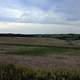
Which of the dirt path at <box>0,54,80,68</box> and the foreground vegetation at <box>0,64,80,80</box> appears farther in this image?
the dirt path at <box>0,54,80,68</box>

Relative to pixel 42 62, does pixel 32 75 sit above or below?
above

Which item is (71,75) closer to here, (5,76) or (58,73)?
(58,73)

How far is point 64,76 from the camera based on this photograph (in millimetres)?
16391

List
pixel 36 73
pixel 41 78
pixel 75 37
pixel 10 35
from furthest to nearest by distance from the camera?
pixel 10 35 → pixel 75 37 → pixel 36 73 → pixel 41 78

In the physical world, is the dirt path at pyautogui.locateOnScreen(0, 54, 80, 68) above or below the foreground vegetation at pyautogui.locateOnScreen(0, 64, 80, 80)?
below

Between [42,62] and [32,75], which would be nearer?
[32,75]

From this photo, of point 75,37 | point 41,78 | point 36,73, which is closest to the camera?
Answer: point 41,78

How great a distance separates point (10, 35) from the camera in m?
102

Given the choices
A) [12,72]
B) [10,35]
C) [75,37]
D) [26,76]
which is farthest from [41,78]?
[10,35]

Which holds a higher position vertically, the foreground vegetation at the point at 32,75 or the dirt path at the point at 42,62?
the foreground vegetation at the point at 32,75

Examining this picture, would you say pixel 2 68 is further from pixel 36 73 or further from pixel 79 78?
pixel 79 78

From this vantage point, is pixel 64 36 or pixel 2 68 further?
pixel 64 36

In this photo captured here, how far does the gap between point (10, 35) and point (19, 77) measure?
284ft

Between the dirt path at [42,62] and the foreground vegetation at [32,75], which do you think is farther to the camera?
the dirt path at [42,62]
